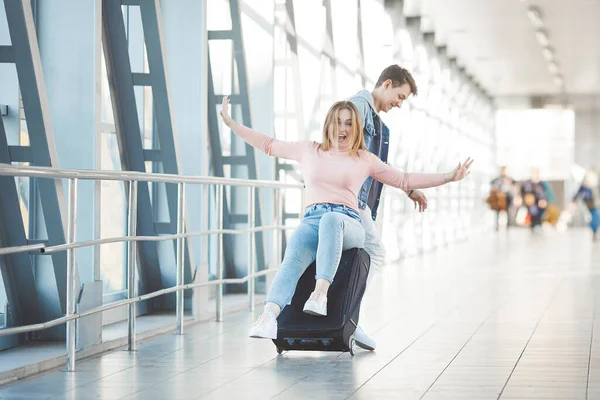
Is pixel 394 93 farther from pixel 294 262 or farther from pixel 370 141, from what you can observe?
pixel 294 262

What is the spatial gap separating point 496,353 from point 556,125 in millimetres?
27991

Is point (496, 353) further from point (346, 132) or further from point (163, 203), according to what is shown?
point (163, 203)

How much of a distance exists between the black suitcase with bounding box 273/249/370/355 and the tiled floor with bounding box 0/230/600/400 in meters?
0.09

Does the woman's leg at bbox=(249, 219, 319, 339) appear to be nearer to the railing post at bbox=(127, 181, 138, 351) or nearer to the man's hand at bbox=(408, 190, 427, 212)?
the man's hand at bbox=(408, 190, 427, 212)

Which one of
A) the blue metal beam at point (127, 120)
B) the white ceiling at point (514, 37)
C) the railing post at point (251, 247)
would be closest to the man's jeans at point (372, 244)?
the railing post at point (251, 247)

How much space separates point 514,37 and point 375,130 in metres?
14.5

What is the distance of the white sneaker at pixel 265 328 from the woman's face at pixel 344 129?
0.86 m

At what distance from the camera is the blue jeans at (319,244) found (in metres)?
4.93

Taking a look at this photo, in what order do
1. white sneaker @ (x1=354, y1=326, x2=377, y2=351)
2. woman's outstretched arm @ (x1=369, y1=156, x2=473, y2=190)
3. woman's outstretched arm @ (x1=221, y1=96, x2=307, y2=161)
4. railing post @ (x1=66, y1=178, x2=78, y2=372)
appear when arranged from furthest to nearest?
white sneaker @ (x1=354, y1=326, x2=377, y2=351) < woman's outstretched arm @ (x1=221, y1=96, x2=307, y2=161) < woman's outstretched arm @ (x1=369, y1=156, x2=473, y2=190) < railing post @ (x1=66, y1=178, x2=78, y2=372)

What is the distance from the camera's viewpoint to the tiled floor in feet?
13.9

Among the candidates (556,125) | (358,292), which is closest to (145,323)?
(358,292)

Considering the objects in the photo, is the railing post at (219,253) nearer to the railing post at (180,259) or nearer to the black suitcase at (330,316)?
the railing post at (180,259)

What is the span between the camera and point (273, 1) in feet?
30.2

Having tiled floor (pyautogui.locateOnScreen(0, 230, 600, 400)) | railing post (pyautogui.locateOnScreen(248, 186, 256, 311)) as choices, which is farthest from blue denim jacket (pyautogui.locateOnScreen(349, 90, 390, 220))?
railing post (pyautogui.locateOnScreen(248, 186, 256, 311))
